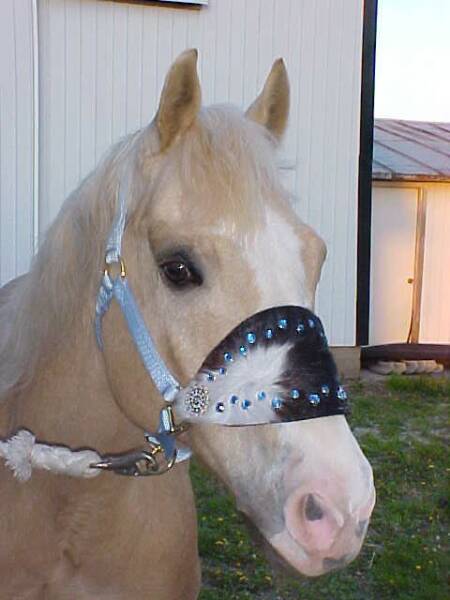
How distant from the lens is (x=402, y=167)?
1007cm

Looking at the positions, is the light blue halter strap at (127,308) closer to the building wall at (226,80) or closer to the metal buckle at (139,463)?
the metal buckle at (139,463)

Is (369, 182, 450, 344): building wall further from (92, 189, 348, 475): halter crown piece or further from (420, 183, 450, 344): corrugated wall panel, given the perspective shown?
(92, 189, 348, 475): halter crown piece

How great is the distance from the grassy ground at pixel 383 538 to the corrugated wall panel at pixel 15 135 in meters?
3.22

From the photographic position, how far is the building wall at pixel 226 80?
24.3ft

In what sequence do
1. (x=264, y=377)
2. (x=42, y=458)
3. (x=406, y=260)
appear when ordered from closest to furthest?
(x=264, y=377) → (x=42, y=458) → (x=406, y=260)

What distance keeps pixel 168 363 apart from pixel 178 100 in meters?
0.56

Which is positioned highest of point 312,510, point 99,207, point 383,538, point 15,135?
point 15,135

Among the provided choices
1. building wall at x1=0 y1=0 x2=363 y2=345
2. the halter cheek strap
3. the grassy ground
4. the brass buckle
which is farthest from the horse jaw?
building wall at x1=0 y1=0 x2=363 y2=345

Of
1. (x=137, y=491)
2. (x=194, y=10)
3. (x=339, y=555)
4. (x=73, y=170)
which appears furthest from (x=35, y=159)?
(x=339, y=555)

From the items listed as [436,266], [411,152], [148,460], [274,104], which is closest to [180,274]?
[148,460]

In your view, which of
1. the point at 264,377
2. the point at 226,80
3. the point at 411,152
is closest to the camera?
the point at 264,377

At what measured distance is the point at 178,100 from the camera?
5.65 feet

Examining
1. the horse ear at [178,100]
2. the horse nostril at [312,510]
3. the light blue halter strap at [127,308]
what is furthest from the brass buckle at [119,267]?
the horse nostril at [312,510]

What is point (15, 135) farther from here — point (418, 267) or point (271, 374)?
point (271, 374)
